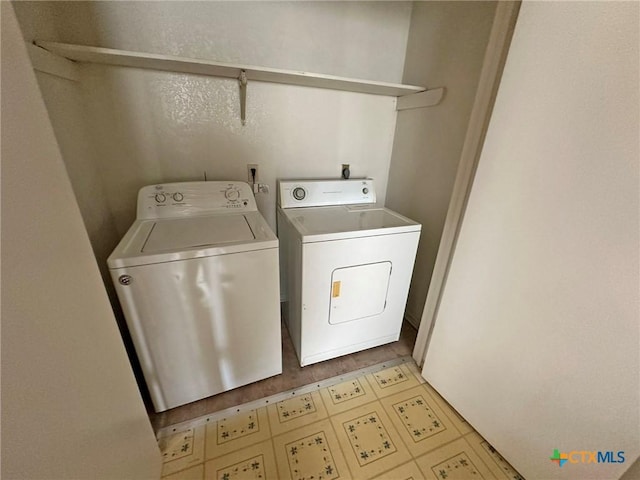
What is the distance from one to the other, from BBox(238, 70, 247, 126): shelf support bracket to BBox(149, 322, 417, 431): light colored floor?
156 cm

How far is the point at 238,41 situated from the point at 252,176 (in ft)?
2.58

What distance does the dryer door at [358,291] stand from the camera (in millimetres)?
1435

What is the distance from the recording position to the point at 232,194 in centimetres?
161

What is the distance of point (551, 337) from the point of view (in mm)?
948

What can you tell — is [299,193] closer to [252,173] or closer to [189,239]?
[252,173]

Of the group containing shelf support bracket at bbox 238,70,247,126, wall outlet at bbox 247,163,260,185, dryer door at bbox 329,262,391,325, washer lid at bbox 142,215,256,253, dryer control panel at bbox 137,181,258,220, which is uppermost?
shelf support bracket at bbox 238,70,247,126

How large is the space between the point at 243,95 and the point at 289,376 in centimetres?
177

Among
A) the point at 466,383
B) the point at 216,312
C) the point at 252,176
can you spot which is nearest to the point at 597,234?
the point at 466,383

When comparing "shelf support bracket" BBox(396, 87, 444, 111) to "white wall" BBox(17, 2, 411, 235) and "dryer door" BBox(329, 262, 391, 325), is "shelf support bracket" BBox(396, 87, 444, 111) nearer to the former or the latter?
"white wall" BBox(17, 2, 411, 235)

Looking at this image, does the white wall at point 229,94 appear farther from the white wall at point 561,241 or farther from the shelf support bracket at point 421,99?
the white wall at point 561,241

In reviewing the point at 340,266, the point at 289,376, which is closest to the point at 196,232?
the point at 340,266

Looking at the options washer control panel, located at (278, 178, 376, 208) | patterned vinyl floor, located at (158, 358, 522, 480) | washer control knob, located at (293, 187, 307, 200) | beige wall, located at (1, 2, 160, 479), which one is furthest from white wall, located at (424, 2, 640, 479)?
beige wall, located at (1, 2, 160, 479)

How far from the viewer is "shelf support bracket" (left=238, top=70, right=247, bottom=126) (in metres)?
1.40

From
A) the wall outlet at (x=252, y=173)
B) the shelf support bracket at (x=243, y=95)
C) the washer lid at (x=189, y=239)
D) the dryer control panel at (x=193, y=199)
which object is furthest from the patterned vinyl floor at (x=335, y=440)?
the shelf support bracket at (x=243, y=95)
